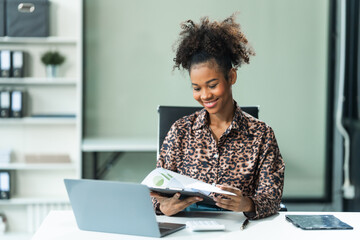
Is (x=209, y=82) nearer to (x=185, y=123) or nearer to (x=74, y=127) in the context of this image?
(x=185, y=123)

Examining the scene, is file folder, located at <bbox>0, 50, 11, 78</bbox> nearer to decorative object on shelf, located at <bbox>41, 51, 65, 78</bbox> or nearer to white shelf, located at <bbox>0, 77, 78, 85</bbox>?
white shelf, located at <bbox>0, 77, 78, 85</bbox>

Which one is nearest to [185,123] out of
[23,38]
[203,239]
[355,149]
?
[203,239]

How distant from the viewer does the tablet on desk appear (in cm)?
143

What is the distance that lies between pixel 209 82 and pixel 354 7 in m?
2.40

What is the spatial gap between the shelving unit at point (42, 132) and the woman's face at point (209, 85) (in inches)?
73.5

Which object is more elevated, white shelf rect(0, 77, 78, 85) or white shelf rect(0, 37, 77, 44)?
white shelf rect(0, 37, 77, 44)

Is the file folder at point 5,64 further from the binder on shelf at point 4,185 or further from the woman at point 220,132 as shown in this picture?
the woman at point 220,132

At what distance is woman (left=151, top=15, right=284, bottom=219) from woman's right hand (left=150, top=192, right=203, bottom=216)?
0.71ft

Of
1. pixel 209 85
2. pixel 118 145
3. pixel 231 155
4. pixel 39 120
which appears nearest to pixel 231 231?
pixel 231 155

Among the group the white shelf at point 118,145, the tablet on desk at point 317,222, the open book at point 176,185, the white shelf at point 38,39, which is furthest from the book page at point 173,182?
the white shelf at point 38,39

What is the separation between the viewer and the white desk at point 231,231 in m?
1.36

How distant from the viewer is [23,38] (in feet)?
11.0

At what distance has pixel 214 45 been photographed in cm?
175

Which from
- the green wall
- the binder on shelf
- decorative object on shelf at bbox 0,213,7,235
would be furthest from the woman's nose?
decorative object on shelf at bbox 0,213,7,235
